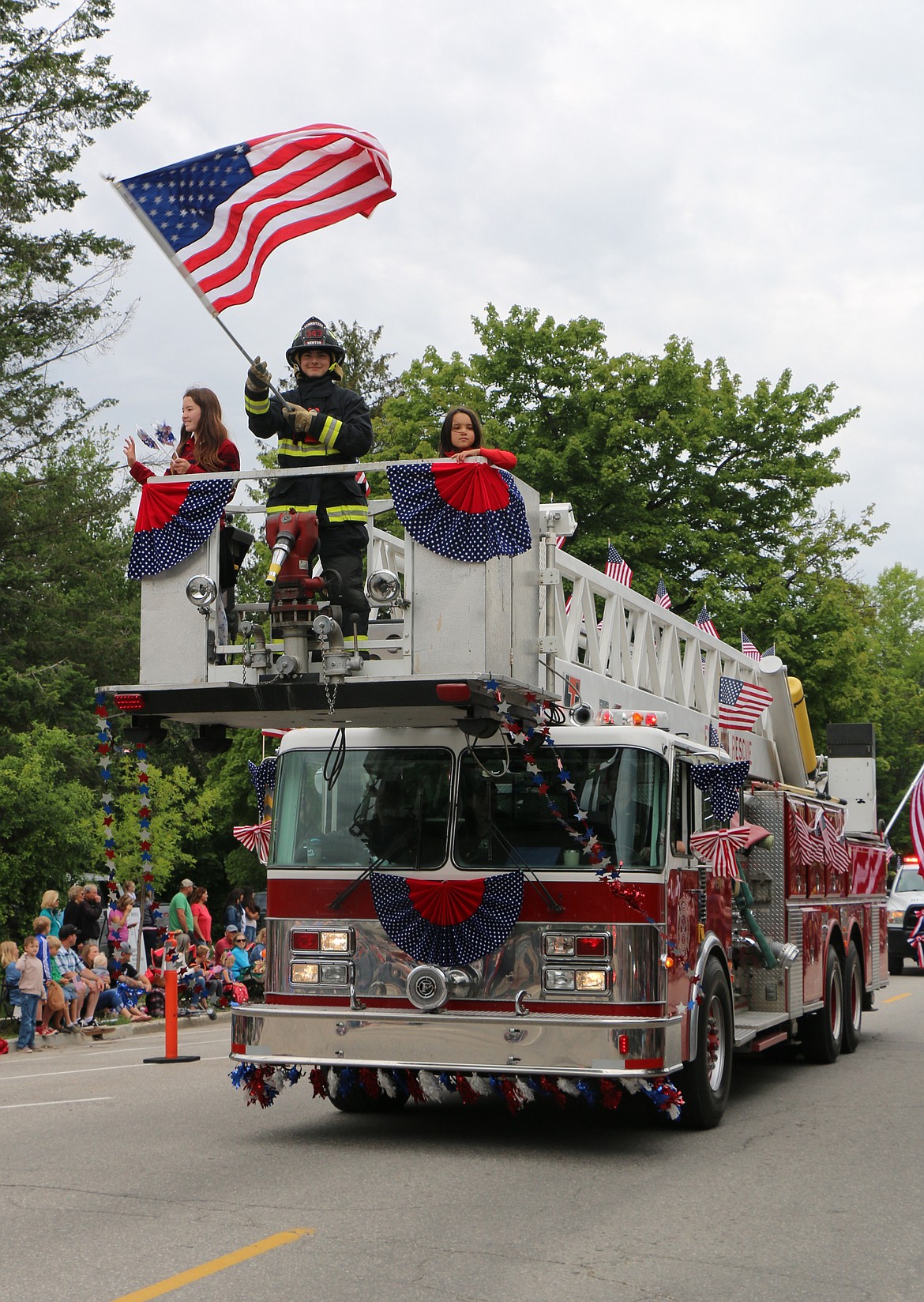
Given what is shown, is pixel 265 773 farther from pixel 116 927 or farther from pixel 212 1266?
pixel 116 927

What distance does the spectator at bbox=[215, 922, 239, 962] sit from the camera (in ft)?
69.0

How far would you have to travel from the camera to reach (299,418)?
8.54m

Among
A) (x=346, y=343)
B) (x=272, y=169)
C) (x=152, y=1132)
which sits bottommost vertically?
(x=152, y=1132)

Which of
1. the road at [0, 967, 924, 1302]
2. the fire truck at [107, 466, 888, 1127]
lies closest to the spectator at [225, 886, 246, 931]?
the road at [0, 967, 924, 1302]

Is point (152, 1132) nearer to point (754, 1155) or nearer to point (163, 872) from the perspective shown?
point (754, 1155)

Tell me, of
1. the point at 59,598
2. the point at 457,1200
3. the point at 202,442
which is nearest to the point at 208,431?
the point at 202,442

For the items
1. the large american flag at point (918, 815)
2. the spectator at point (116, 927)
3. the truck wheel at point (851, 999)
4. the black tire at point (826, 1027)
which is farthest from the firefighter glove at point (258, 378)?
the large american flag at point (918, 815)

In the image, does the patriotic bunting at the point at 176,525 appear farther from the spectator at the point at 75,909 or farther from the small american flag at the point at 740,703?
the spectator at the point at 75,909

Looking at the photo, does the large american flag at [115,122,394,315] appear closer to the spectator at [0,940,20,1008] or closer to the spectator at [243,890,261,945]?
the spectator at [0,940,20,1008]

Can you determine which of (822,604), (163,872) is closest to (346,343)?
(163,872)

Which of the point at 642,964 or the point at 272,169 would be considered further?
the point at 272,169

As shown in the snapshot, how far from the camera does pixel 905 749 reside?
6506 centimetres

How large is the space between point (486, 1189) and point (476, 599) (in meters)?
2.88

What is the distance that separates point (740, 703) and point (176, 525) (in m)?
6.04
